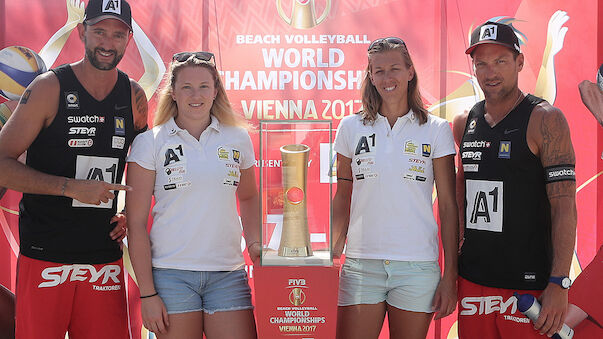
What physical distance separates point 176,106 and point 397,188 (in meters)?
1.11

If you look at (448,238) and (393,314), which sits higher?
(448,238)

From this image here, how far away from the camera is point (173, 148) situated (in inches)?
98.3

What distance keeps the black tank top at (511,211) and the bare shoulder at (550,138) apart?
4 centimetres

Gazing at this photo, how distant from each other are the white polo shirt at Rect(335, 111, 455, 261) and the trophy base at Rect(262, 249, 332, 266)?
216 mm

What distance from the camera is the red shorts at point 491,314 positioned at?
8.60 feet

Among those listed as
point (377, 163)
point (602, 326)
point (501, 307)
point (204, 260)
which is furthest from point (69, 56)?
point (602, 326)

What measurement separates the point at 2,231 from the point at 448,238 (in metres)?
3.11

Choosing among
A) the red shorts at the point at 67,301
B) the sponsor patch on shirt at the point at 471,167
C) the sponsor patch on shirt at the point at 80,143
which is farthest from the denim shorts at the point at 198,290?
the sponsor patch on shirt at the point at 471,167

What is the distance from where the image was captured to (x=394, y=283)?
2.62 m

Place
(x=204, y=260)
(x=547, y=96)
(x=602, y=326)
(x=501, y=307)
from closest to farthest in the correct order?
(x=204, y=260) < (x=501, y=307) < (x=602, y=326) < (x=547, y=96)

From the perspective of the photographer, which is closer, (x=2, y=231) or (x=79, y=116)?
(x=79, y=116)

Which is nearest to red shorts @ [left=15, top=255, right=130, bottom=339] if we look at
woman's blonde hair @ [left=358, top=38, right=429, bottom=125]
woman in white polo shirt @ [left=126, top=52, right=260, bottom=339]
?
woman in white polo shirt @ [left=126, top=52, right=260, bottom=339]

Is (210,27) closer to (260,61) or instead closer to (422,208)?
(260,61)

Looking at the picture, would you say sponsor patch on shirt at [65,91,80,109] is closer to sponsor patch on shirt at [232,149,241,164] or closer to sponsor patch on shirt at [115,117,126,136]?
sponsor patch on shirt at [115,117,126,136]
